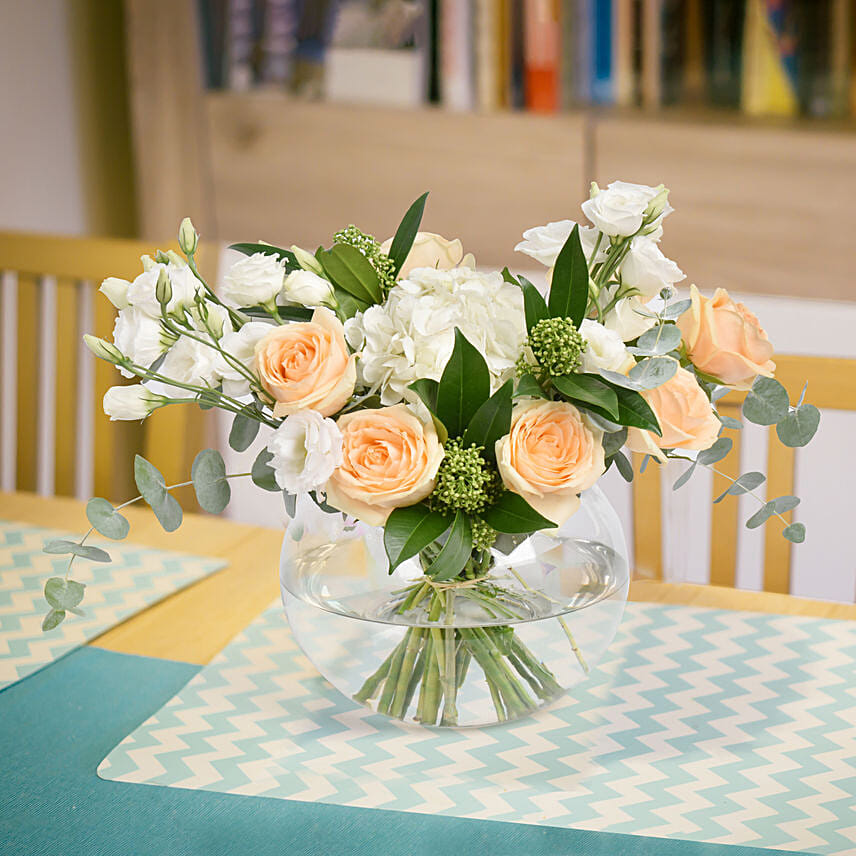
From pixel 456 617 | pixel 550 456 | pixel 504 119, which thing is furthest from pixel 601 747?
pixel 504 119

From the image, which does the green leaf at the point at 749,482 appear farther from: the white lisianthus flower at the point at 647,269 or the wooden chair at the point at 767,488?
the wooden chair at the point at 767,488

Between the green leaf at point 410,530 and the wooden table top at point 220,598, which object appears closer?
the green leaf at point 410,530

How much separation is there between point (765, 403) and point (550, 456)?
17 cm

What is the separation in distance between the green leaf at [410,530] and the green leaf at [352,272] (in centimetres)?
15

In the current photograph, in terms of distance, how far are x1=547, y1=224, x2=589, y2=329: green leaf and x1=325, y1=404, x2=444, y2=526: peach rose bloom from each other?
0.11m

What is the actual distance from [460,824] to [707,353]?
34cm

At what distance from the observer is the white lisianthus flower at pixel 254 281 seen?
673 mm

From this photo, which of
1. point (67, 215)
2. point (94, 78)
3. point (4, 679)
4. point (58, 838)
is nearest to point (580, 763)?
point (58, 838)

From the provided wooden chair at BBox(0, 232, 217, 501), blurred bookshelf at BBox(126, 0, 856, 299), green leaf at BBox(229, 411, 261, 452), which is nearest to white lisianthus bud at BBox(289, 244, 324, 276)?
green leaf at BBox(229, 411, 261, 452)

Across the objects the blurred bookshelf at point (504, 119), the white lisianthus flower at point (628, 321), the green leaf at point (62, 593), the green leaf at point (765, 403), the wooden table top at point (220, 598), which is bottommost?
the wooden table top at point (220, 598)

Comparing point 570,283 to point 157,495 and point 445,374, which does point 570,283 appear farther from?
point 157,495

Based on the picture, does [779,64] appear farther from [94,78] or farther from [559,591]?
[559,591]

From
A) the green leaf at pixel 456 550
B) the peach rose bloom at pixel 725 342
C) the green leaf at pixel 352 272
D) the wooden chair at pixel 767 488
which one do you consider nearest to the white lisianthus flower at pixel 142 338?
the green leaf at pixel 352 272

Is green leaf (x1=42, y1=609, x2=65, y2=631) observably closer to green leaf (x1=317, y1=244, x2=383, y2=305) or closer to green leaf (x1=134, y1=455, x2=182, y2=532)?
green leaf (x1=134, y1=455, x2=182, y2=532)
